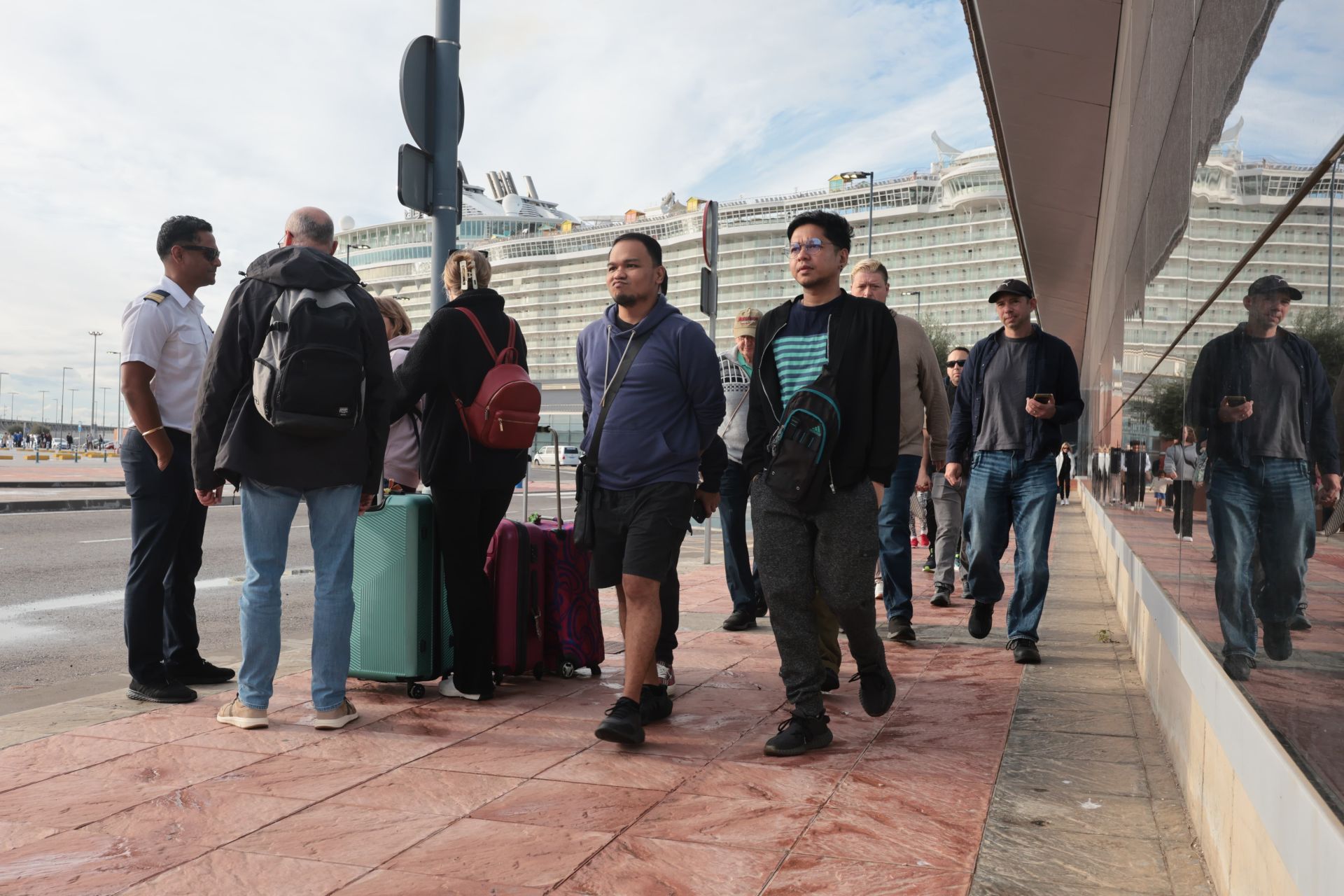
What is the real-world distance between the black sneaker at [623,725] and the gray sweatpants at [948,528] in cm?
446

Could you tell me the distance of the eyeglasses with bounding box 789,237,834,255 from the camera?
394 centimetres

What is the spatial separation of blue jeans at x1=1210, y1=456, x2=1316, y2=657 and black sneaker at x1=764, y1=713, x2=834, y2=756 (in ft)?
5.22

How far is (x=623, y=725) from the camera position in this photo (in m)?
3.77

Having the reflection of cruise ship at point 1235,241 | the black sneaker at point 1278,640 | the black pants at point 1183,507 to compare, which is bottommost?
the black sneaker at point 1278,640

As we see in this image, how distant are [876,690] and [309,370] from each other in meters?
2.34

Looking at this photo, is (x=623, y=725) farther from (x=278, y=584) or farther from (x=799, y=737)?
(x=278, y=584)

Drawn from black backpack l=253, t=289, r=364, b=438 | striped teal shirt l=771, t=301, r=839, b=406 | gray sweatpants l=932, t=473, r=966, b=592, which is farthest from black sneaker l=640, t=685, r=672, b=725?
gray sweatpants l=932, t=473, r=966, b=592

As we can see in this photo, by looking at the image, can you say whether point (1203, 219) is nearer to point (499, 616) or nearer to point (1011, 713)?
point (1011, 713)

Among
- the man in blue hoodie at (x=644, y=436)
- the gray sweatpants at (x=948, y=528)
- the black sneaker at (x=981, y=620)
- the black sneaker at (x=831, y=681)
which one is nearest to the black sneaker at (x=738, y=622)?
the black sneaker at (x=981, y=620)

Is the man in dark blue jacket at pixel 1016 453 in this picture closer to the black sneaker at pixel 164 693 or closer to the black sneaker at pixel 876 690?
the black sneaker at pixel 876 690

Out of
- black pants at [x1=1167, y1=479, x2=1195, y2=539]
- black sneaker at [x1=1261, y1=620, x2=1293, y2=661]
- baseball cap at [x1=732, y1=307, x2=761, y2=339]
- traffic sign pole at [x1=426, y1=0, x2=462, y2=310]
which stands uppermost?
traffic sign pole at [x1=426, y1=0, x2=462, y2=310]

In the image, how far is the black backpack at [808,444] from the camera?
3732mm

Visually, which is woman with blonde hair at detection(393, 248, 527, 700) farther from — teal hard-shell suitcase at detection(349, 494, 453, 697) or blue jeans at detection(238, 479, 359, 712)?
blue jeans at detection(238, 479, 359, 712)

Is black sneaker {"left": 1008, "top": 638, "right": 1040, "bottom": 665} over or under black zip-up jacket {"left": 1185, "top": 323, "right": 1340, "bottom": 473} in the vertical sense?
under
